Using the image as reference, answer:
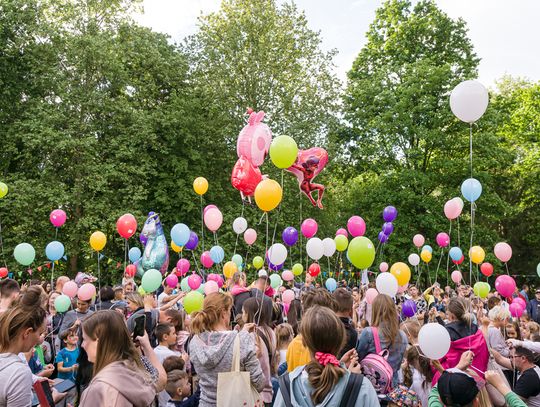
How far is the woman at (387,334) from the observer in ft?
12.9


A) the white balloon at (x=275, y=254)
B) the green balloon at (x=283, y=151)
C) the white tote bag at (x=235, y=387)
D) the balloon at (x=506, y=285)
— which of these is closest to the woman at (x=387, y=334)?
the white tote bag at (x=235, y=387)

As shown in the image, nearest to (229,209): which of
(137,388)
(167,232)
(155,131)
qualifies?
(167,232)

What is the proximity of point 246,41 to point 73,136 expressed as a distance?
8.15 m

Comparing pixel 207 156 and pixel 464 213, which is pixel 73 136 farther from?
pixel 464 213

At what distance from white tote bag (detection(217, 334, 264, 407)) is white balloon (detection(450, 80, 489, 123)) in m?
4.12

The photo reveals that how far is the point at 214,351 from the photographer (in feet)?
11.1

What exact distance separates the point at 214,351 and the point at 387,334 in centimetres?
150

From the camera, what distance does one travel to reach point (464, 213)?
20.7 meters

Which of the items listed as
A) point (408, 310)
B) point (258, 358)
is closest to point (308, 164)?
point (408, 310)

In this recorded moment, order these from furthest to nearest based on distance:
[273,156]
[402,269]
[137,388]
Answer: [402,269], [273,156], [137,388]

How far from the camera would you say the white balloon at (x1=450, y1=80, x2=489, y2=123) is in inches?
223

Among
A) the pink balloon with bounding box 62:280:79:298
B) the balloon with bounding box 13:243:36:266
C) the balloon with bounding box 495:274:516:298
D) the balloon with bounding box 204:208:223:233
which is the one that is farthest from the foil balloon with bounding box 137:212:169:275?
the balloon with bounding box 495:274:516:298

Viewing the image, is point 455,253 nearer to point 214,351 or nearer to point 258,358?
point 258,358

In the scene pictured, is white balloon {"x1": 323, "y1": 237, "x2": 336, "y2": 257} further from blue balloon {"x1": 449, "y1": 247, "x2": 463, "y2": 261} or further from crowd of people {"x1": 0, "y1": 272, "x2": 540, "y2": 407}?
blue balloon {"x1": 449, "y1": 247, "x2": 463, "y2": 261}
